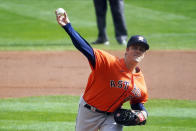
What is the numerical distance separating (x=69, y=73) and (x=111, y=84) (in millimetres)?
5619

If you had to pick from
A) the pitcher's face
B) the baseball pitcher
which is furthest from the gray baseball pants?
the pitcher's face

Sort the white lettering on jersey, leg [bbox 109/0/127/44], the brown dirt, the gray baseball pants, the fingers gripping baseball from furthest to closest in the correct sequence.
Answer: leg [bbox 109/0/127/44] < the brown dirt < the gray baseball pants < the white lettering on jersey < the fingers gripping baseball

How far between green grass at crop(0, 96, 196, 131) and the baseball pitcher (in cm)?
182

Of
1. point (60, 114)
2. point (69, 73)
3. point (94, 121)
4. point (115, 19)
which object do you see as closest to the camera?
point (94, 121)

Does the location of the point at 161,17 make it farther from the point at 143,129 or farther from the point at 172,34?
the point at 143,129

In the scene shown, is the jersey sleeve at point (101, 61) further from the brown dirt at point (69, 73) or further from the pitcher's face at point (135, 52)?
the brown dirt at point (69, 73)

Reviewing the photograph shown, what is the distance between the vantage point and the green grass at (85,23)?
14.2 metres

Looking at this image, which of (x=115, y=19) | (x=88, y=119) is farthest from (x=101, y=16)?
(x=88, y=119)

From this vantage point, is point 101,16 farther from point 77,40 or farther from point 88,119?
point 77,40

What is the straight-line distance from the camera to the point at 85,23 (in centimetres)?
1767

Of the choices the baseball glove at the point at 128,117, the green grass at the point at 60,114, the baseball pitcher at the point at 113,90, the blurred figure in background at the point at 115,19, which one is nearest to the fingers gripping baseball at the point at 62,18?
the baseball pitcher at the point at 113,90

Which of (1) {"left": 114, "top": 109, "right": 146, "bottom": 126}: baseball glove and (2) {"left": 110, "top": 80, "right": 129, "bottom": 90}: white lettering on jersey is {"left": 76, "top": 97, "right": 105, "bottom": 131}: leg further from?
(2) {"left": 110, "top": 80, "right": 129, "bottom": 90}: white lettering on jersey

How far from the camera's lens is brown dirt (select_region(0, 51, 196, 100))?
9.54 metres

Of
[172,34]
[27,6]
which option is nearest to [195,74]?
[172,34]
